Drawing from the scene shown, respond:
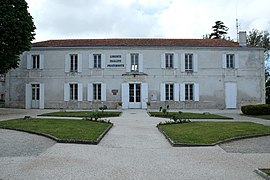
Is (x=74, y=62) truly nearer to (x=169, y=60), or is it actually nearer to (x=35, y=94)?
(x=35, y=94)

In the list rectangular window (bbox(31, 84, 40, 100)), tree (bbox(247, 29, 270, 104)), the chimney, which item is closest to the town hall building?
rectangular window (bbox(31, 84, 40, 100))

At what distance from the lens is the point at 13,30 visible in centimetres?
1891

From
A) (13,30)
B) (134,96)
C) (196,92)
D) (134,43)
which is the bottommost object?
(134,96)

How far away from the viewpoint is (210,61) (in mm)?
28562

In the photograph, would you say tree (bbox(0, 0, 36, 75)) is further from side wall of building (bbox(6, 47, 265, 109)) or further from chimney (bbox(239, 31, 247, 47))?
chimney (bbox(239, 31, 247, 47))

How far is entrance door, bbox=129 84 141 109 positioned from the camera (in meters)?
28.1

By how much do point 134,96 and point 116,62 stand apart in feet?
12.0

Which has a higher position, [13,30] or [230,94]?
[13,30]

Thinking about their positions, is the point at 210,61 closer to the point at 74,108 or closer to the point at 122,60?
the point at 122,60

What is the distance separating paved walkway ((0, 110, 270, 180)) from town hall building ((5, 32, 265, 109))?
1931 cm

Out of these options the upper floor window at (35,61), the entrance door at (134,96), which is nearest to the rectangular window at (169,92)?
the entrance door at (134,96)

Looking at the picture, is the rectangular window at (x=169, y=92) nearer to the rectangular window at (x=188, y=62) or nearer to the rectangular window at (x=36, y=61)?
the rectangular window at (x=188, y=62)

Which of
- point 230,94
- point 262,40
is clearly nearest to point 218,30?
point 262,40

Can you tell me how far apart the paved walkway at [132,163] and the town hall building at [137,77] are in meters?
19.3
